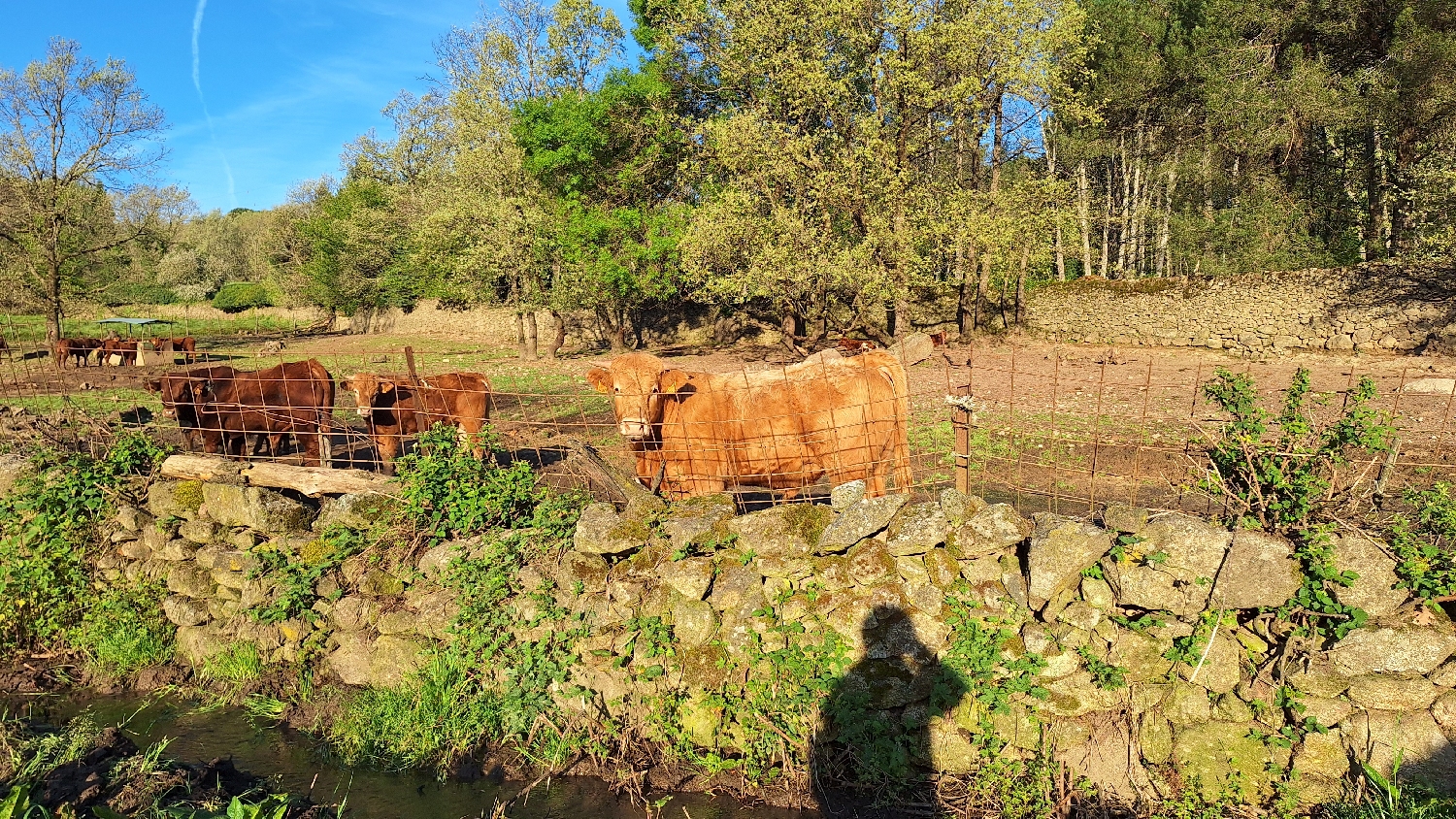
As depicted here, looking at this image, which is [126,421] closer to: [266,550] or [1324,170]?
[266,550]

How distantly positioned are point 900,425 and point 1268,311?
23155 mm

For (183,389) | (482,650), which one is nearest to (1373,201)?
(482,650)

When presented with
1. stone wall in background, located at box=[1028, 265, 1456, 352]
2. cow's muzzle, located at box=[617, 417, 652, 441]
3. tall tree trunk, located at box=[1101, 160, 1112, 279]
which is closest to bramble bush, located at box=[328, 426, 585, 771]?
A: cow's muzzle, located at box=[617, 417, 652, 441]

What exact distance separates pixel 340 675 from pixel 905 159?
23.0 m

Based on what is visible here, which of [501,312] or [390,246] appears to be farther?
[390,246]

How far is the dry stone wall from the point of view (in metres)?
4.30

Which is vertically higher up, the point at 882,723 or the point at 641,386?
the point at 641,386

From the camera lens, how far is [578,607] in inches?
228

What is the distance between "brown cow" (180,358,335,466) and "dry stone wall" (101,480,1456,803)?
251 inches

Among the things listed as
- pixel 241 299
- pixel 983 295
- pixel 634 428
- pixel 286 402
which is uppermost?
pixel 241 299

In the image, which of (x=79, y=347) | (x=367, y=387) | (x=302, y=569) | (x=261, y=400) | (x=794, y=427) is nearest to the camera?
(x=302, y=569)

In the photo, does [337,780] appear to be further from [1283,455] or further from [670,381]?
[1283,455]

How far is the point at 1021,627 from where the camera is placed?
493cm

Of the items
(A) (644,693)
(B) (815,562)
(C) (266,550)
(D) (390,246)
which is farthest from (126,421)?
(D) (390,246)
